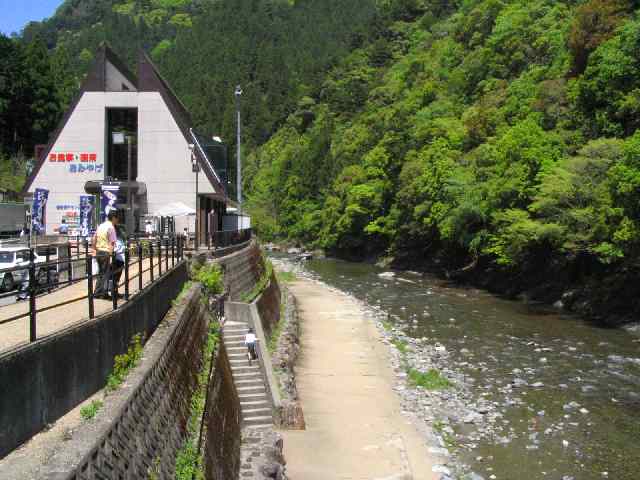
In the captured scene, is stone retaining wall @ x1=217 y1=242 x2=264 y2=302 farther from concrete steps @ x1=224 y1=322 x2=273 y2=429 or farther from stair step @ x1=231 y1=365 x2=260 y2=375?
stair step @ x1=231 y1=365 x2=260 y2=375

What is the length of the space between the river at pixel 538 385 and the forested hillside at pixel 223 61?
37.3 meters

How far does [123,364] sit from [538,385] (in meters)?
15.0

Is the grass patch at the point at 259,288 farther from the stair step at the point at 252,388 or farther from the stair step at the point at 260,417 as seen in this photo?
the stair step at the point at 260,417

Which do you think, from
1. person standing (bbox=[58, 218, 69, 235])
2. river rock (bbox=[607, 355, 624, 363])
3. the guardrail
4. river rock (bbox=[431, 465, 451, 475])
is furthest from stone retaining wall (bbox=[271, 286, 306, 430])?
river rock (bbox=[607, 355, 624, 363])

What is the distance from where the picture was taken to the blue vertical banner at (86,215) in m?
26.0

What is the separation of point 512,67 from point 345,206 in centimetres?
2416

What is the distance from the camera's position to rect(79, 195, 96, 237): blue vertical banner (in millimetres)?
25953

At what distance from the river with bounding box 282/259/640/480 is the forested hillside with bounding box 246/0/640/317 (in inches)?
170

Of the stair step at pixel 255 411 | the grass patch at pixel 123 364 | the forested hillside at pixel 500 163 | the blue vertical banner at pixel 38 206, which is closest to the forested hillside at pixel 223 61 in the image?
the forested hillside at pixel 500 163

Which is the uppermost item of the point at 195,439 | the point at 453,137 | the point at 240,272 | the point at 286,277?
the point at 453,137

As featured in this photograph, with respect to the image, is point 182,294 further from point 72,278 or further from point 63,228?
point 63,228

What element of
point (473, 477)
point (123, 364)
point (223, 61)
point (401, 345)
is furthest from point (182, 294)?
point (223, 61)

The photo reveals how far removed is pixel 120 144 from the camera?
96.5ft

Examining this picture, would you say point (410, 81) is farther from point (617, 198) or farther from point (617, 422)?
point (617, 422)
